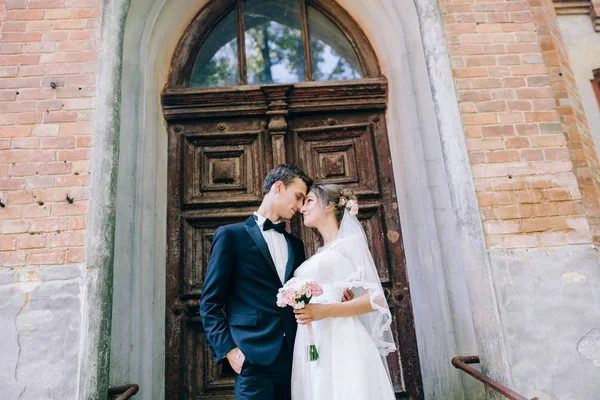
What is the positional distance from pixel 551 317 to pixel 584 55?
338 cm

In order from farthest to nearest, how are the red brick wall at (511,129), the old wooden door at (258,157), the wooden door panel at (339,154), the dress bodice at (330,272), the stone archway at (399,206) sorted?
the wooden door panel at (339,154) → the old wooden door at (258,157) → the red brick wall at (511,129) → the stone archway at (399,206) → the dress bodice at (330,272)

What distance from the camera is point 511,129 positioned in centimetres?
346

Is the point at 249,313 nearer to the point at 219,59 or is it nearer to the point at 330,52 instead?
the point at 219,59

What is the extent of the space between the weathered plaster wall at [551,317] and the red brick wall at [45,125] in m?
2.77

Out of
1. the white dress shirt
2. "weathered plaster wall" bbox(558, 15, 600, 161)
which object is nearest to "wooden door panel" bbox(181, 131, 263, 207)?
the white dress shirt

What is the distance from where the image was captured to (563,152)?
3.42 meters

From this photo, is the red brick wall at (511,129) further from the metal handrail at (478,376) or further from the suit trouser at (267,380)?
the suit trouser at (267,380)

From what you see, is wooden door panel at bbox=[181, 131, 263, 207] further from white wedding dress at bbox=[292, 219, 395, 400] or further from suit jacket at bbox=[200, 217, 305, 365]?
white wedding dress at bbox=[292, 219, 395, 400]

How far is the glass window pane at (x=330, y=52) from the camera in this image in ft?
14.9

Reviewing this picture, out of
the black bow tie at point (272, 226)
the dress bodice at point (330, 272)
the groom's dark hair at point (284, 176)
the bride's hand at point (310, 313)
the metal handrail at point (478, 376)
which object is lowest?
the metal handrail at point (478, 376)

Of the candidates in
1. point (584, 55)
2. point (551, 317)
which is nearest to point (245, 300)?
point (551, 317)

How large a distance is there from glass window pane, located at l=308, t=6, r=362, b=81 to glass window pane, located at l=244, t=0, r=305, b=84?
0.14 meters

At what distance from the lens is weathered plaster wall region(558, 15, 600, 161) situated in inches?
196

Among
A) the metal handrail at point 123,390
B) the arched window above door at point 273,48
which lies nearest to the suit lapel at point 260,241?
the metal handrail at point 123,390
